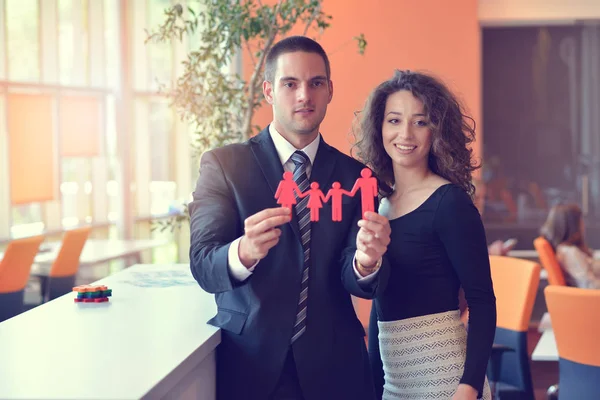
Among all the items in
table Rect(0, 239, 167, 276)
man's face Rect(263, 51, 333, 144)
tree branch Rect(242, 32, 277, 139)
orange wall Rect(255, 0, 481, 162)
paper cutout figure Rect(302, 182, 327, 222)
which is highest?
orange wall Rect(255, 0, 481, 162)

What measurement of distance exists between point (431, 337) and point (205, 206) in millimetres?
704

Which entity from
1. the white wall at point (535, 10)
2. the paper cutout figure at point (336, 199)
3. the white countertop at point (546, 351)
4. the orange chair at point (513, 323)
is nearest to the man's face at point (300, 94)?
the paper cutout figure at point (336, 199)

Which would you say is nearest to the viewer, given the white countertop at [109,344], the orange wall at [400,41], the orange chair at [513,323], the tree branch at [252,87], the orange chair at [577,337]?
the white countertop at [109,344]

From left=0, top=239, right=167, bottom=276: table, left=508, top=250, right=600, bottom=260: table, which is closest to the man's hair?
left=0, top=239, right=167, bottom=276: table

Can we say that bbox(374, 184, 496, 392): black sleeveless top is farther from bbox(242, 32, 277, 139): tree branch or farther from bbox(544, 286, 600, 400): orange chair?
bbox(242, 32, 277, 139): tree branch

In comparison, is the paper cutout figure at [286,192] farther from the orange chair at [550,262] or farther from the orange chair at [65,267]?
the orange chair at [65,267]

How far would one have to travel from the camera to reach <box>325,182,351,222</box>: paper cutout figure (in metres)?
1.77

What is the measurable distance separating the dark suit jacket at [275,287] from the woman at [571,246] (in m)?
4.06

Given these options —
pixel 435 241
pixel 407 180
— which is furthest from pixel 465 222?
pixel 407 180

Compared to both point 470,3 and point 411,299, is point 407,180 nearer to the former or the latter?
point 411,299

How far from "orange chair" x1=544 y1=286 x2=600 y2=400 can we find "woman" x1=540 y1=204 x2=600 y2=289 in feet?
7.80

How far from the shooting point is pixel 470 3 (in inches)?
277

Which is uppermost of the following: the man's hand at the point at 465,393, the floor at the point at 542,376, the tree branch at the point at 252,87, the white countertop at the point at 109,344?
the tree branch at the point at 252,87

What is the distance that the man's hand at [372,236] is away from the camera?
5.42 ft
